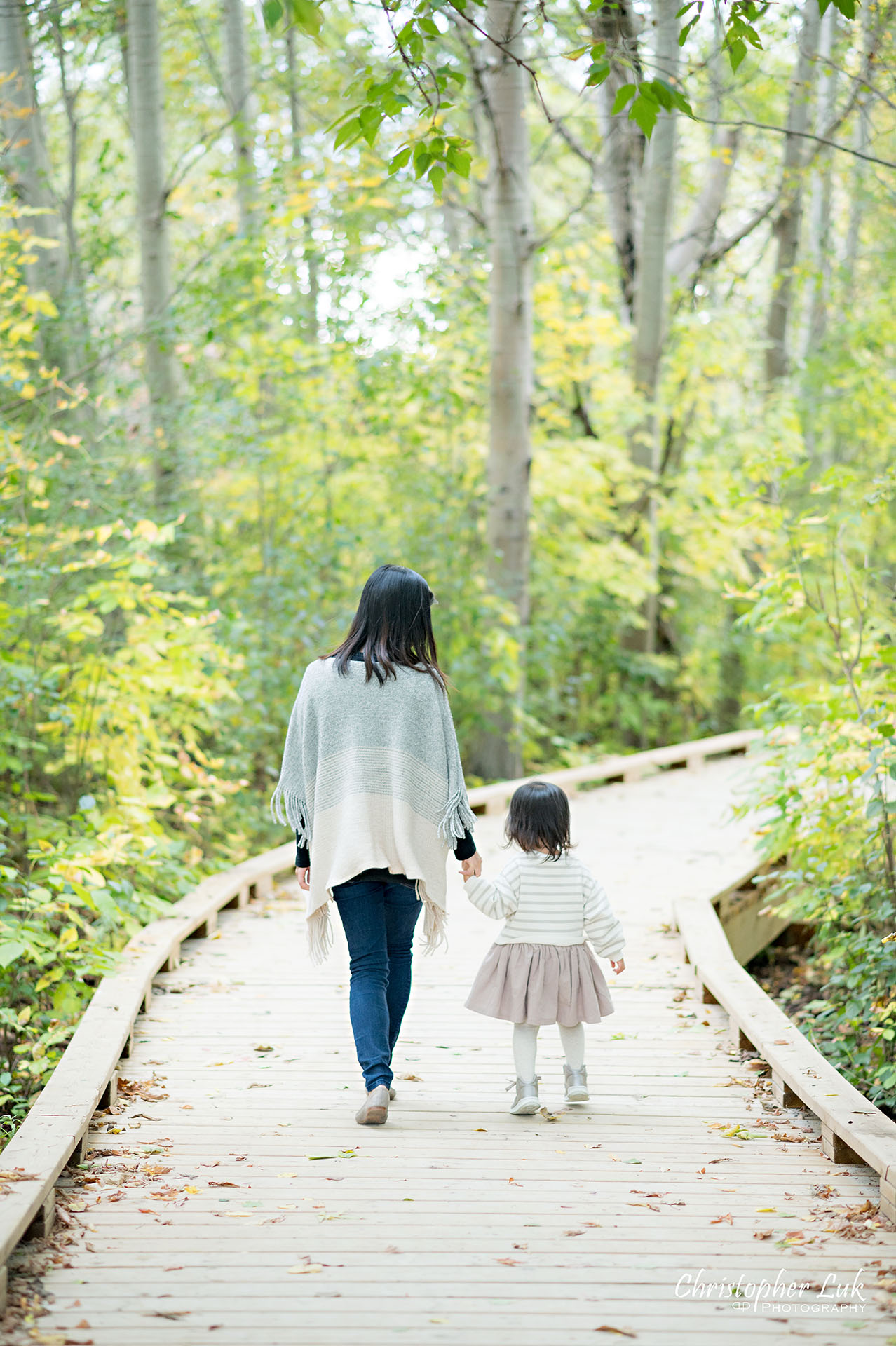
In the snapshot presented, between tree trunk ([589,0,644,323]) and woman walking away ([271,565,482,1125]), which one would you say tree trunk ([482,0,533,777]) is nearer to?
tree trunk ([589,0,644,323])

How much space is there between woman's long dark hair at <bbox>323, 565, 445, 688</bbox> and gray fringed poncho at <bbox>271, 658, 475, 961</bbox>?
0.04 metres

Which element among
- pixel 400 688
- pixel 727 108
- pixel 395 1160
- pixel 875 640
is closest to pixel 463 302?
pixel 727 108

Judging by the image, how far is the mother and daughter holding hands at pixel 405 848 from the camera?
3.69 metres

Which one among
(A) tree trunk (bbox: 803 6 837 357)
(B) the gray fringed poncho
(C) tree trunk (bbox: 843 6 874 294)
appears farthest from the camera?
(C) tree trunk (bbox: 843 6 874 294)

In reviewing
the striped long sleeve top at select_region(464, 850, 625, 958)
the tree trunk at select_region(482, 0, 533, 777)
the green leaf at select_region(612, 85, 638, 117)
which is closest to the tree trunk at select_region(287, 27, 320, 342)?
the tree trunk at select_region(482, 0, 533, 777)

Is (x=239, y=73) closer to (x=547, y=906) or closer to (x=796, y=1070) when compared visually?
(x=547, y=906)

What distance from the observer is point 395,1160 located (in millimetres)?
3436

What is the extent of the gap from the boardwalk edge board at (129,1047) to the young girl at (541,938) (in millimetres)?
769

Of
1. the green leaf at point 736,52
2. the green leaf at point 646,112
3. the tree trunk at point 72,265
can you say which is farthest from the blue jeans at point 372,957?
the tree trunk at point 72,265

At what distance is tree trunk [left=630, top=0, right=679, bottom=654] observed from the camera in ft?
39.3

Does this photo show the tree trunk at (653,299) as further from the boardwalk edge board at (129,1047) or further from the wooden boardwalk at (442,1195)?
the wooden boardwalk at (442,1195)

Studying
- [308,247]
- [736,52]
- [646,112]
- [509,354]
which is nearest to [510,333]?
[509,354]

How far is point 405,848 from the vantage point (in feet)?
12.0

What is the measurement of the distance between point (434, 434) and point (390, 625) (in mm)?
7651
